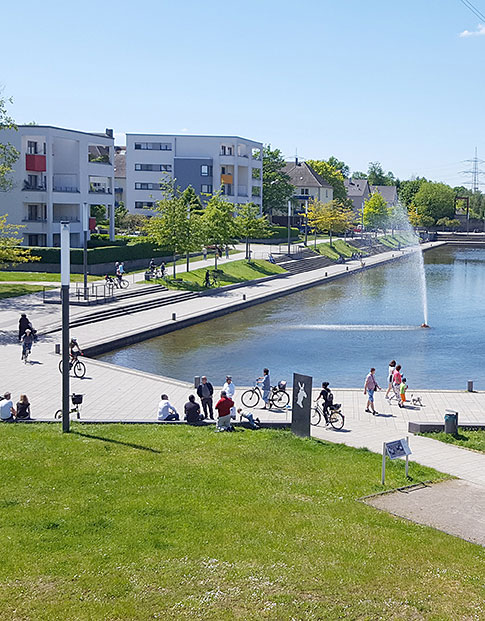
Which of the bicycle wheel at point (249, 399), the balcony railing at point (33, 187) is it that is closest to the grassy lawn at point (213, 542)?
the bicycle wheel at point (249, 399)

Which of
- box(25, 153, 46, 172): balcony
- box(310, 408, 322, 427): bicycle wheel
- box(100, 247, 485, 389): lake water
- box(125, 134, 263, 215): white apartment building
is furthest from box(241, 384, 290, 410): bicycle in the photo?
box(125, 134, 263, 215): white apartment building

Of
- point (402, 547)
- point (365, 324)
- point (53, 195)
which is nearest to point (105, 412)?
point (402, 547)

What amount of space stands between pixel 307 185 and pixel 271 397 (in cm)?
10722

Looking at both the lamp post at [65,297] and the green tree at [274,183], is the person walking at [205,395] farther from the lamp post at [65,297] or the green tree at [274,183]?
the green tree at [274,183]

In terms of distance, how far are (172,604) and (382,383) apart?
20926 mm

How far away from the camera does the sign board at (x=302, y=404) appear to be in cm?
1975

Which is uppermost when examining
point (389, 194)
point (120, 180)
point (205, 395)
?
point (389, 194)

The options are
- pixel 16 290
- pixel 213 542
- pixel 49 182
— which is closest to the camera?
pixel 213 542

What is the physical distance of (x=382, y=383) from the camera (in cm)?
3022

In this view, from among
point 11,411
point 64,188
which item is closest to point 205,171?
point 64,188

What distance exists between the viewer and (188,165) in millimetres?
95375

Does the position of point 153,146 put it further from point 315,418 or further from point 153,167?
point 315,418

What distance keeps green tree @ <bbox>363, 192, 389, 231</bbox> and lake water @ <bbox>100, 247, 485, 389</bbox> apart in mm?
66369

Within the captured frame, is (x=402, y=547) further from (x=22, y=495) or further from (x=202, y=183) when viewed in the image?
(x=202, y=183)
